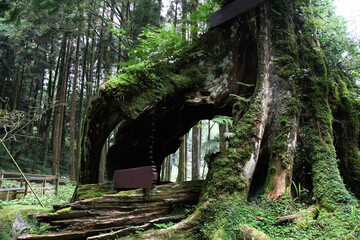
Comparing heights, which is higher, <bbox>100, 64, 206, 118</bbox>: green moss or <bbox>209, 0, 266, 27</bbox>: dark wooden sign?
<bbox>209, 0, 266, 27</bbox>: dark wooden sign

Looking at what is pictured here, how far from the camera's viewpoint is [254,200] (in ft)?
12.9

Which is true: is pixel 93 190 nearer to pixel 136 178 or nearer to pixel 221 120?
pixel 136 178

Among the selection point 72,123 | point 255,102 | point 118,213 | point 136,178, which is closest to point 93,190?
point 136,178

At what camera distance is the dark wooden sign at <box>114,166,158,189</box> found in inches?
161

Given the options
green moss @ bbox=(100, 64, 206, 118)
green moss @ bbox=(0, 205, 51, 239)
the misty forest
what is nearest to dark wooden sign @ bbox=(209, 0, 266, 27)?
the misty forest

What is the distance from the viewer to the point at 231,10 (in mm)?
5250

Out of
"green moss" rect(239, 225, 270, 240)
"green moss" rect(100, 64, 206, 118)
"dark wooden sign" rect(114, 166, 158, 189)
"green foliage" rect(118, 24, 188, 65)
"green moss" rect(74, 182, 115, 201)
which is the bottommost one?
"green moss" rect(239, 225, 270, 240)

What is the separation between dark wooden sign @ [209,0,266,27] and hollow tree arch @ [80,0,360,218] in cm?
23

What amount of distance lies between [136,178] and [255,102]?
2785mm

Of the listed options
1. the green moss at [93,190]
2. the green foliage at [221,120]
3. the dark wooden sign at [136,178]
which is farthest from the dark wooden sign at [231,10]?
the green moss at [93,190]

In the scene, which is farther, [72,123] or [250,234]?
[72,123]

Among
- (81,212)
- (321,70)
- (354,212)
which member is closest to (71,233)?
(81,212)

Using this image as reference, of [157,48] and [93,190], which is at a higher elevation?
[157,48]

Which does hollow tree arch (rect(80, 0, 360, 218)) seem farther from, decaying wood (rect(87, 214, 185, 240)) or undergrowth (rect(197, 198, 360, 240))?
decaying wood (rect(87, 214, 185, 240))
